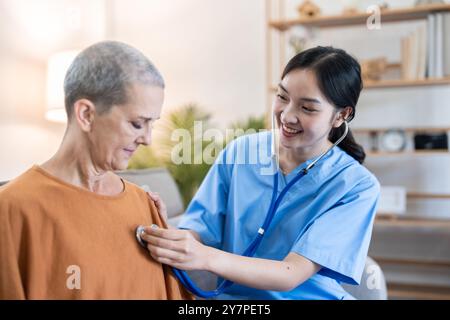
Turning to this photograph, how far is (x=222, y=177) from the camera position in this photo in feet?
3.74

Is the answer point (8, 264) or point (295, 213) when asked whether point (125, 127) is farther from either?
point (295, 213)

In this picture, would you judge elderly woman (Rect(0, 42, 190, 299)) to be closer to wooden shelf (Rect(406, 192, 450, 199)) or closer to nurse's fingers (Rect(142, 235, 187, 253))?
nurse's fingers (Rect(142, 235, 187, 253))

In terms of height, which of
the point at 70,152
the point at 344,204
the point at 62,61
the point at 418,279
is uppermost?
the point at 62,61

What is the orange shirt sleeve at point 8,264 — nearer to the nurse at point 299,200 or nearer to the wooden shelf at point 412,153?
the nurse at point 299,200

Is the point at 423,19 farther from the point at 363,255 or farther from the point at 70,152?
the point at 70,152

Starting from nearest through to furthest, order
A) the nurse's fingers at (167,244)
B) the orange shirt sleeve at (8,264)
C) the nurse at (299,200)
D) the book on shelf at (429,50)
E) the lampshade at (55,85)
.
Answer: the orange shirt sleeve at (8,264) < the nurse's fingers at (167,244) < the nurse at (299,200) < the lampshade at (55,85) < the book on shelf at (429,50)

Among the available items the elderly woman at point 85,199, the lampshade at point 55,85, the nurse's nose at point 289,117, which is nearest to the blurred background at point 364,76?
the lampshade at point 55,85

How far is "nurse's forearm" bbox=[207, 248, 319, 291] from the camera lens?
812 mm

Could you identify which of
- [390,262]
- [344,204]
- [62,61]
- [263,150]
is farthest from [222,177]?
[390,262]

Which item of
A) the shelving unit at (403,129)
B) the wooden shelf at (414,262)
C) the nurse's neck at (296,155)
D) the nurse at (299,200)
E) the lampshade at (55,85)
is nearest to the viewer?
the nurse at (299,200)

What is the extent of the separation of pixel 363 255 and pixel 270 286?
0.20m

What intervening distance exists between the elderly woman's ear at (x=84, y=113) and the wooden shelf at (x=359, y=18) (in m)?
1.91

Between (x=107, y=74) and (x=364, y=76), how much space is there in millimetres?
2129

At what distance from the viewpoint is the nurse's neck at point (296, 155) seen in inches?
42.2
